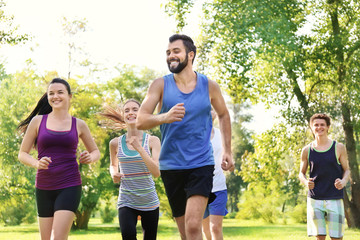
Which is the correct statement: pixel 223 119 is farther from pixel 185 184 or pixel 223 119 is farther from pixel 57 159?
pixel 57 159

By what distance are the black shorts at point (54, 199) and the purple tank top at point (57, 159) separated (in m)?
0.05

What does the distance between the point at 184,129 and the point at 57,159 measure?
1.66 metres

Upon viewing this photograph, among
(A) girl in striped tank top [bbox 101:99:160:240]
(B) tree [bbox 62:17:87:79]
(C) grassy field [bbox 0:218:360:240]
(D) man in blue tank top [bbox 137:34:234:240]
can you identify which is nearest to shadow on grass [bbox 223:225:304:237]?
(C) grassy field [bbox 0:218:360:240]

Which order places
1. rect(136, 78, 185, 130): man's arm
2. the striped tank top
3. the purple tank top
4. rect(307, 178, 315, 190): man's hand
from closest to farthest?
rect(136, 78, 185, 130): man's arm
the purple tank top
the striped tank top
rect(307, 178, 315, 190): man's hand

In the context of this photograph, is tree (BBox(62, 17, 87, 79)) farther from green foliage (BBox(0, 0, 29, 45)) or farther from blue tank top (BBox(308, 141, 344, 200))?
blue tank top (BBox(308, 141, 344, 200))

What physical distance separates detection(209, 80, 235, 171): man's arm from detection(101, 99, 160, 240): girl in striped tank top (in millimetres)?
1139

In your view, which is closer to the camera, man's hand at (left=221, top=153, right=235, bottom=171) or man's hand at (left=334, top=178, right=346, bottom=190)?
man's hand at (left=221, top=153, right=235, bottom=171)

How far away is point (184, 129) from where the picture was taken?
5.30 metres

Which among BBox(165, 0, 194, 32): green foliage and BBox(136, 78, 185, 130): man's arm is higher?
BBox(165, 0, 194, 32): green foliage

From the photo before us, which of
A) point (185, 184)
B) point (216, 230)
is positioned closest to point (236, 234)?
point (216, 230)

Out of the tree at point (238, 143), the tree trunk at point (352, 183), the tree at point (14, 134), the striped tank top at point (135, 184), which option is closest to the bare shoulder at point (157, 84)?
the striped tank top at point (135, 184)

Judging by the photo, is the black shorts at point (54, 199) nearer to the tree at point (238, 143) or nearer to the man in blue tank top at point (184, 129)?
the man in blue tank top at point (184, 129)

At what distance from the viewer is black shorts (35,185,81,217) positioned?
6.04 meters

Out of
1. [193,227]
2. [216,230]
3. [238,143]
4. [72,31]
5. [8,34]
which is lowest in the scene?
[216,230]
